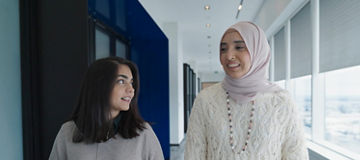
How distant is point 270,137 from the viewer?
3.34ft

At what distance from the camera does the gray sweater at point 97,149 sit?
40.9 inches

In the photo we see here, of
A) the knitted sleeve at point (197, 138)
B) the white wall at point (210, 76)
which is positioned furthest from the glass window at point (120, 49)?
the white wall at point (210, 76)

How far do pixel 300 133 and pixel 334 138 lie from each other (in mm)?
2068

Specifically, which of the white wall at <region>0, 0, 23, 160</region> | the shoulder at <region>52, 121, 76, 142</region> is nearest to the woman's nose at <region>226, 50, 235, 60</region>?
the shoulder at <region>52, 121, 76, 142</region>

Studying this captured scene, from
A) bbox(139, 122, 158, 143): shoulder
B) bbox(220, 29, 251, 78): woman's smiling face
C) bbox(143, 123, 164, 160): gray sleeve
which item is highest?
bbox(220, 29, 251, 78): woman's smiling face

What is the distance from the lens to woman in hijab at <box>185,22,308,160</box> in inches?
40.3

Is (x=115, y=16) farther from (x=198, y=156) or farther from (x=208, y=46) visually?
(x=208, y=46)

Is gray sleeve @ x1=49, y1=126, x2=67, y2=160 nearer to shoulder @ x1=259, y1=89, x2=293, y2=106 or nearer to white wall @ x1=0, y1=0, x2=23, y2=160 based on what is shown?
white wall @ x1=0, y1=0, x2=23, y2=160

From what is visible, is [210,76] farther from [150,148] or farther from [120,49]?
[150,148]

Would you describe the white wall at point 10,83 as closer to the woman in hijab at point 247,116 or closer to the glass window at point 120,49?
the woman in hijab at point 247,116

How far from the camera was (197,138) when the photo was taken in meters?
1.08

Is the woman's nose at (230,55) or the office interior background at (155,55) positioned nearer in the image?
the woman's nose at (230,55)

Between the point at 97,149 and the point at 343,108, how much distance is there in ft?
7.94

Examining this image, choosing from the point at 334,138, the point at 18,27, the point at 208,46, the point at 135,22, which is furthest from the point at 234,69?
the point at 208,46
